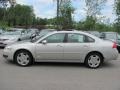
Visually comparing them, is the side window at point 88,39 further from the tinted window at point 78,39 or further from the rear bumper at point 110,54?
the rear bumper at point 110,54

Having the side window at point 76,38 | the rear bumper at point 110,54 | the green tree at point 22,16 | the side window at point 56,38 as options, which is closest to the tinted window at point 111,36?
the rear bumper at point 110,54

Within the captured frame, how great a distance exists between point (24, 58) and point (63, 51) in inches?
62.1

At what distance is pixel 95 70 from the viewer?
1036 cm

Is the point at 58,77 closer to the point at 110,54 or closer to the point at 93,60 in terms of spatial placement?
the point at 93,60

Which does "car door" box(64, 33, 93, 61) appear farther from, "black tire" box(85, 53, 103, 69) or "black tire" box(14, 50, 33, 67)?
"black tire" box(14, 50, 33, 67)

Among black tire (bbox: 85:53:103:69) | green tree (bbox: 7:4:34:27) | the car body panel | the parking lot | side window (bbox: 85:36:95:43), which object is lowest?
the parking lot

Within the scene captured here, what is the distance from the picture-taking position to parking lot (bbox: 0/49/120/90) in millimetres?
7477

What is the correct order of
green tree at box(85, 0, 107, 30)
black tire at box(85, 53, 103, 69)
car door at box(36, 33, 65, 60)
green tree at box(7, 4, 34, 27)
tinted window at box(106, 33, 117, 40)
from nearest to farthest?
car door at box(36, 33, 65, 60)
black tire at box(85, 53, 103, 69)
tinted window at box(106, 33, 117, 40)
green tree at box(85, 0, 107, 30)
green tree at box(7, 4, 34, 27)

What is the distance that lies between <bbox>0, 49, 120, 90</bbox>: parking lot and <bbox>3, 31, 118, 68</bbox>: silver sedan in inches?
12.5

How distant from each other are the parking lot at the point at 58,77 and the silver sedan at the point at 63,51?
0.32 meters

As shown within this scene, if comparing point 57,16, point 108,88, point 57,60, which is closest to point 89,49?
point 57,60

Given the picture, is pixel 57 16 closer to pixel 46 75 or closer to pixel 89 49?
pixel 89 49

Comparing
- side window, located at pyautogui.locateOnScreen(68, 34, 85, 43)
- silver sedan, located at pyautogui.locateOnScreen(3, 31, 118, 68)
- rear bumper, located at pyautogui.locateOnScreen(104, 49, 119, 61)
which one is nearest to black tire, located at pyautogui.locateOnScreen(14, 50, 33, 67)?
silver sedan, located at pyautogui.locateOnScreen(3, 31, 118, 68)

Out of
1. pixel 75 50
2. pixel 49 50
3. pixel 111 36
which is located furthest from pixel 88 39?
pixel 111 36
